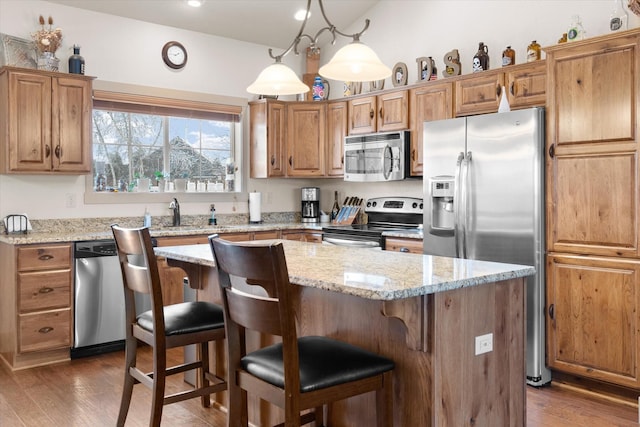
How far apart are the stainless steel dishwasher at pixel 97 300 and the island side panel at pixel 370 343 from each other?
7.46 feet

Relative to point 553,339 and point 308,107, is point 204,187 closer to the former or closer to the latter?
point 308,107

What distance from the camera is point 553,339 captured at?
3551mm

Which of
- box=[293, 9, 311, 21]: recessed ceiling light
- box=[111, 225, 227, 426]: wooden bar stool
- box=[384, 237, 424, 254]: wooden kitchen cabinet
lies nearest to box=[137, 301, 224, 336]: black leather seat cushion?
box=[111, 225, 227, 426]: wooden bar stool

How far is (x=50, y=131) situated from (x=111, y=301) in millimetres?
1403

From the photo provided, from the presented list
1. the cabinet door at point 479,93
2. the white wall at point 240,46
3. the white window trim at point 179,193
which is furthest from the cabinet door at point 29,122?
the cabinet door at point 479,93

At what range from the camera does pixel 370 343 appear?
222cm

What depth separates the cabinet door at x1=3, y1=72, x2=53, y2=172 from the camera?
13.6 ft

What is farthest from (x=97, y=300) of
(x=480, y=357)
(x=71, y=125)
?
(x=480, y=357)

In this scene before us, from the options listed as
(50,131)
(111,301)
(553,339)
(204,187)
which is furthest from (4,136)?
(553,339)

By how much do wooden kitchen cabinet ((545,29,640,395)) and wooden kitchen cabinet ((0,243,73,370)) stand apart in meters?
3.41

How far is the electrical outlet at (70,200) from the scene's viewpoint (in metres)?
4.71

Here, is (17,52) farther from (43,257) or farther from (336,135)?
(336,135)

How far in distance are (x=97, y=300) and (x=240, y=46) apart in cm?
302

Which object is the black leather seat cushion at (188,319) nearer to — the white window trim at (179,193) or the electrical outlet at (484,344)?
the electrical outlet at (484,344)
